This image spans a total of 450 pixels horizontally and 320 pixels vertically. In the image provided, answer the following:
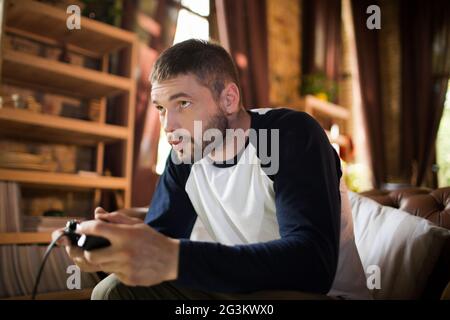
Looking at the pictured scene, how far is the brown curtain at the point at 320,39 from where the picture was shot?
17.1ft

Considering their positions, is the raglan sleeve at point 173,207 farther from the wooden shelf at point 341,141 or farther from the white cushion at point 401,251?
the wooden shelf at point 341,141

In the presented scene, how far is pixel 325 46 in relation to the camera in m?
5.35

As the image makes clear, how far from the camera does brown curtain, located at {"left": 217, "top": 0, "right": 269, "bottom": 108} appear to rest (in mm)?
3768

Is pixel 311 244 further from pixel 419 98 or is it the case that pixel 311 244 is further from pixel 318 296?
pixel 419 98

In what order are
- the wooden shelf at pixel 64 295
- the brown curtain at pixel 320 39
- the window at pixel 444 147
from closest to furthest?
the wooden shelf at pixel 64 295 < the brown curtain at pixel 320 39 < the window at pixel 444 147

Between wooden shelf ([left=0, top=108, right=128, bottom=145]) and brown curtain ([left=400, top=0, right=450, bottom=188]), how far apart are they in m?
4.01

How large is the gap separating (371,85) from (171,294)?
5.51 m

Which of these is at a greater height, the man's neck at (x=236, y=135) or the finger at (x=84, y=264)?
the man's neck at (x=236, y=135)

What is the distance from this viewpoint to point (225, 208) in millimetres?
1108

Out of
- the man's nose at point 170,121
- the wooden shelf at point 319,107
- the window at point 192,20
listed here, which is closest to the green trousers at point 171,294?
the man's nose at point 170,121

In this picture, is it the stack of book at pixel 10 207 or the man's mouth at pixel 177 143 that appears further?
the stack of book at pixel 10 207

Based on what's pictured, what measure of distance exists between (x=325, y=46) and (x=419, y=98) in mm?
1375

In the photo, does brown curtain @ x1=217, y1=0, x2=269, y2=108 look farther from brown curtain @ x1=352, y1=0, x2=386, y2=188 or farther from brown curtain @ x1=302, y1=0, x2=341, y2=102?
brown curtain @ x1=352, y1=0, x2=386, y2=188

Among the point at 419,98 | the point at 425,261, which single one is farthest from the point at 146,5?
the point at 419,98
